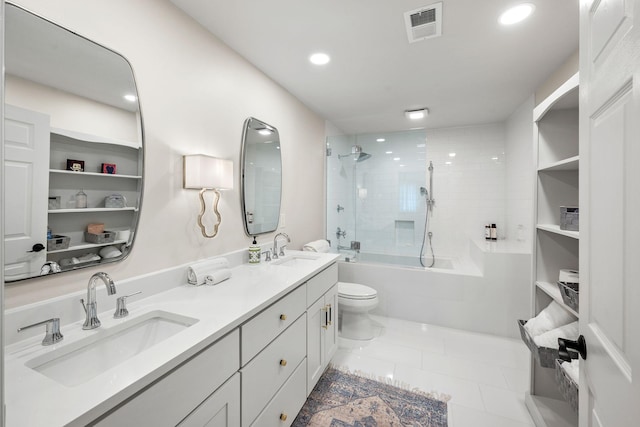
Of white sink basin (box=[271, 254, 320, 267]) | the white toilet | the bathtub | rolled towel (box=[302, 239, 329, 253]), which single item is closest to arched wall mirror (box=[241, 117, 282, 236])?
white sink basin (box=[271, 254, 320, 267])

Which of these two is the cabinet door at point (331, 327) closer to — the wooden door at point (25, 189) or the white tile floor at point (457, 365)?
the white tile floor at point (457, 365)

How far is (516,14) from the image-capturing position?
1.60 metres

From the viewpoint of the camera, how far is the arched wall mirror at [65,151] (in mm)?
933

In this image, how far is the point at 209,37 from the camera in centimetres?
175

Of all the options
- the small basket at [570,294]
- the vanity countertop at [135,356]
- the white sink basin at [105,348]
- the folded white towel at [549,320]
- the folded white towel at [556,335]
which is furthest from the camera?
the folded white towel at [549,320]

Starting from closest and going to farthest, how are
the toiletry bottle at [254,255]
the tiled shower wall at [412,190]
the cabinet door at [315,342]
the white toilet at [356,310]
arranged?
the cabinet door at [315,342] → the toiletry bottle at [254,255] → the white toilet at [356,310] → the tiled shower wall at [412,190]

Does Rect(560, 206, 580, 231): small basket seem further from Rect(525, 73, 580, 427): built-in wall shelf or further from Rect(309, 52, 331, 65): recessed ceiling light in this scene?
Rect(309, 52, 331, 65): recessed ceiling light

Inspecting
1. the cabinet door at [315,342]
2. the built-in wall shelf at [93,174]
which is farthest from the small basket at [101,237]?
the cabinet door at [315,342]

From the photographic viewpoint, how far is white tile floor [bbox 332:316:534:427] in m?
1.76

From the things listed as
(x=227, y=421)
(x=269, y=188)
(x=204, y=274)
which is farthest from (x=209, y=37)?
(x=227, y=421)

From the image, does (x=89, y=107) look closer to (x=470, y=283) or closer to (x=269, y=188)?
(x=269, y=188)

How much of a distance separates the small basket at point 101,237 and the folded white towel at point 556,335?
211 centimetres

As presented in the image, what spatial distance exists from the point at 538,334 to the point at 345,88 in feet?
7.62

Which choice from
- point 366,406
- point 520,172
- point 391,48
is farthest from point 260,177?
point 520,172
